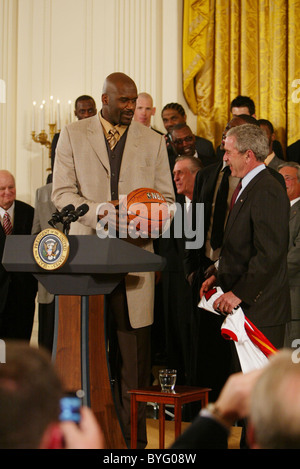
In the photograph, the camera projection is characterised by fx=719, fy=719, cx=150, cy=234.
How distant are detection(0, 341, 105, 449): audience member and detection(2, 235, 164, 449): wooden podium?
6.64 feet

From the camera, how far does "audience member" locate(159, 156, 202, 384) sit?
5.46 m

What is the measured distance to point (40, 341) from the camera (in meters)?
6.05

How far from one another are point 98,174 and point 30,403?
9.43 feet

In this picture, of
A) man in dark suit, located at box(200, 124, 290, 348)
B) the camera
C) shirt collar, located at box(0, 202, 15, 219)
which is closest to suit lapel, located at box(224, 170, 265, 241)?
man in dark suit, located at box(200, 124, 290, 348)

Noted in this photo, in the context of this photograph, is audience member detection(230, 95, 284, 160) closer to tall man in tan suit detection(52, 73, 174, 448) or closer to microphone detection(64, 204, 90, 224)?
tall man in tan suit detection(52, 73, 174, 448)

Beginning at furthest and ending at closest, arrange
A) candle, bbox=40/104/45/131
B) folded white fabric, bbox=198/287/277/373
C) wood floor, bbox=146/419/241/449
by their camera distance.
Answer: candle, bbox=40/104/45/131 < wood floor, bbox=146/419/241/449 < folded white fabric, bbox=198/287/277/373

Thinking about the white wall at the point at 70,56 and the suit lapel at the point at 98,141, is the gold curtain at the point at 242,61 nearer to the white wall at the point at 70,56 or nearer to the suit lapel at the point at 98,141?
the white wall at the point at 70,56

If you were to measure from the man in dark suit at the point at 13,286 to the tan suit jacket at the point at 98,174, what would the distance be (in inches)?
83.3

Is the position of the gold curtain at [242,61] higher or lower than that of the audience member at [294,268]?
higher

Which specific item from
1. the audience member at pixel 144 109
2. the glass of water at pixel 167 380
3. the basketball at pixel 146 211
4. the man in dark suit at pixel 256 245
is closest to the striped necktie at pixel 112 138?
→ the basketball at pixel 146 211

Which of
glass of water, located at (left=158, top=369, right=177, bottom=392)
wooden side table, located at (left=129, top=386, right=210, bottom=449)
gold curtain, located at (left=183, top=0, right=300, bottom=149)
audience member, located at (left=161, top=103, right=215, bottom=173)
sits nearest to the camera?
wooden side table, located at (left=129, top=386, right=210, bottom=449)

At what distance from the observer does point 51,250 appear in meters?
3.13

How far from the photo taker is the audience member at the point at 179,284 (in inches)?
215

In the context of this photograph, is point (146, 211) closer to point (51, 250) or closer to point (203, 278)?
point (51, 250)
